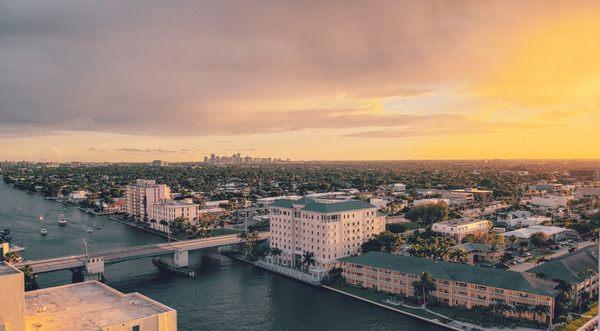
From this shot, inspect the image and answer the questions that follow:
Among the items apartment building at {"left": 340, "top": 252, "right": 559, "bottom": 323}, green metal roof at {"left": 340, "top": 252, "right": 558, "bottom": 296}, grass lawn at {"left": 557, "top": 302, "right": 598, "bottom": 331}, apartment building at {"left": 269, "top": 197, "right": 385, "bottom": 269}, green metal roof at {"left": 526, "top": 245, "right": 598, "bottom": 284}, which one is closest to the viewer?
grass lawn at {"left": 557, "top": 302, "right": 598, "bottom": 331}

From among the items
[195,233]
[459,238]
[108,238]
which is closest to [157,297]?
[195,233]

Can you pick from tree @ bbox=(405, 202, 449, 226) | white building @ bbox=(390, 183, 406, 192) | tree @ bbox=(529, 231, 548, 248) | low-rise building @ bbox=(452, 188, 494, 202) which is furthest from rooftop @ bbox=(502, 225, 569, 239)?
white building @ bbox=(390, 183, 406, 192)

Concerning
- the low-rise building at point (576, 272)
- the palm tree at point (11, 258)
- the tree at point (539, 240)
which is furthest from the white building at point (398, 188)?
the palm tree at point (11, 258)

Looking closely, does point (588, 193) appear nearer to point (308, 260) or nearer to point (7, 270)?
point (308, 260)

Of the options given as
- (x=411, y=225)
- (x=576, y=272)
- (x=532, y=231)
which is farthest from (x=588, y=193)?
(x=576, y=272)

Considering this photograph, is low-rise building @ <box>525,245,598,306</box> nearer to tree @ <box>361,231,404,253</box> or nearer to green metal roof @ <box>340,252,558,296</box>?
green metal roof @ <box>340,252,558,296</box>

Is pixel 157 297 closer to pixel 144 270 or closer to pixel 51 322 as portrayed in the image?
pixel 144 270

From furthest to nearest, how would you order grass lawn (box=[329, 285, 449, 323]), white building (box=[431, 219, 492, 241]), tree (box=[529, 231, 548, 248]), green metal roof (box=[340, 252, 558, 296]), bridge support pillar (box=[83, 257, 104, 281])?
white building (box=[431, 219, 492, 241]), tree (box=[529, 231, 548, 248]), bridge support pillar (box=[83, 257, 104, 281]), grass lawn (box=[329, 285, 449, 323]), green metal roof (box=[340, 252, 558, 296])
